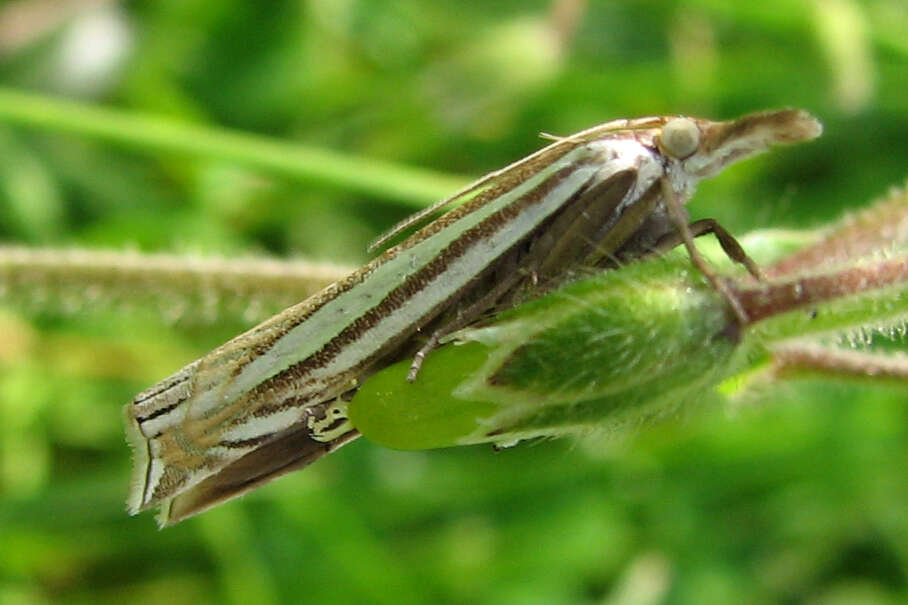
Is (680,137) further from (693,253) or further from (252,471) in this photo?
(252,471)

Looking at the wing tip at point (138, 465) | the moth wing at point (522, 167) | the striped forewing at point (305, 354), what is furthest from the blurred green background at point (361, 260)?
the wing tip at point (138, 465)

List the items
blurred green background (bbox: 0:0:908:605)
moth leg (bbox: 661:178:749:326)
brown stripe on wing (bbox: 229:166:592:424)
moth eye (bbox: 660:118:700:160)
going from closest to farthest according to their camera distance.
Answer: moth leg (bbox: 661:178:749:326) < brown stripe on wing (bbox: 229:166:592:424) < moth eye (bbox: 660:118:700:160) < blurred green background (bbox: 0:0:908:605)

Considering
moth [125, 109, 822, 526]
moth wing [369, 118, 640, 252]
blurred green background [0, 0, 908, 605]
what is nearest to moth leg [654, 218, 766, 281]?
moth [125, 109, 822, 526]

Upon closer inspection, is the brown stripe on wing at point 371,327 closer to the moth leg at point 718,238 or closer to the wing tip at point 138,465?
the wing tip at point 138,465

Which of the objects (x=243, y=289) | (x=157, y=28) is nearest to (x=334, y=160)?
(x=243, y=289)

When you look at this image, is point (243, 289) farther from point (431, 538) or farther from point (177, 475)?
point (431, 538)

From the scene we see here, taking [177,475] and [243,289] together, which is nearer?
[177,475]

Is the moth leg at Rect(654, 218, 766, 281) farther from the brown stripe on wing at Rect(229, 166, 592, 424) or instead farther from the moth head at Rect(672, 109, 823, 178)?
the brown stripe on wing at Rect(229, 166, 592, 424)
